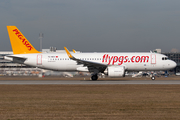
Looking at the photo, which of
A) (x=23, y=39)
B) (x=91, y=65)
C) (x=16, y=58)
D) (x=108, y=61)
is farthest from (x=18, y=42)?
(x=108, y=61)

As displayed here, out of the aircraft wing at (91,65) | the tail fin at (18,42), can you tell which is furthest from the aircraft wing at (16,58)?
the aircraft wing at (91,65)

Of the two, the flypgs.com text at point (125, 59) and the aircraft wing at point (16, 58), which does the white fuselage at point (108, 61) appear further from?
the aircraft wing at point (16, 58)

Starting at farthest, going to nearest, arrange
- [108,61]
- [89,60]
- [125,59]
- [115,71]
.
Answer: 1. [89,60]
2. [108,61]
3. [125,59]
4. [115,71]

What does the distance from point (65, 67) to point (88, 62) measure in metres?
4.98

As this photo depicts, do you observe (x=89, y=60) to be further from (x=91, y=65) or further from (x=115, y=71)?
(x=115, y=71)

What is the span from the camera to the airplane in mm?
37094

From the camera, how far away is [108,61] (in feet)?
124

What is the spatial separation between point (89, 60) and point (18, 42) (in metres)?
11.2
